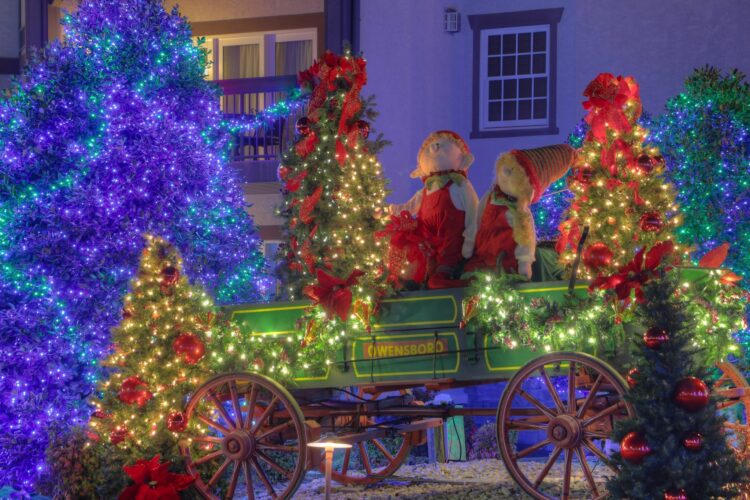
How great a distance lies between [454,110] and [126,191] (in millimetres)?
6701

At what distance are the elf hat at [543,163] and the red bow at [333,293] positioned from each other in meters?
1.55

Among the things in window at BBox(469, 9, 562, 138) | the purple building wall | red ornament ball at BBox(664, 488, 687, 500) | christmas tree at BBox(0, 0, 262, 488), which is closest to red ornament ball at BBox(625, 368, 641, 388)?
red ornament ball at BBox(664, 488, 687, 500)

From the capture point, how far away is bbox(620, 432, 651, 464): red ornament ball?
5848mm

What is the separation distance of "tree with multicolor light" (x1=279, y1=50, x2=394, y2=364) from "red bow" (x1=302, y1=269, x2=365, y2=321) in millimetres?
125

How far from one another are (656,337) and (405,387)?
2575mm

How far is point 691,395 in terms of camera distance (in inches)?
228

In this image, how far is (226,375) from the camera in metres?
7.88

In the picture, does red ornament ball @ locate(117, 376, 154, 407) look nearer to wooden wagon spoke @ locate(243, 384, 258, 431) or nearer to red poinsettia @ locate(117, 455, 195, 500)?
red poinsettia @ locate(117, 455, 195, 500)

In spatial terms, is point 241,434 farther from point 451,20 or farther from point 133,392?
point 451,20

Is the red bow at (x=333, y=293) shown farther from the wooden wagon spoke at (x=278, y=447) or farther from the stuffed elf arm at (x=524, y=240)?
the stuffed elf arm at (x=524, y=240)

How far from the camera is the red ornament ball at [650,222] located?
6883mm

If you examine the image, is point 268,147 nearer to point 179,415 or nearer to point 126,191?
point 126,191

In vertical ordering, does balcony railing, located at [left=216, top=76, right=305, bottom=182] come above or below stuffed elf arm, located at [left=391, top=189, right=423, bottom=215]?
above

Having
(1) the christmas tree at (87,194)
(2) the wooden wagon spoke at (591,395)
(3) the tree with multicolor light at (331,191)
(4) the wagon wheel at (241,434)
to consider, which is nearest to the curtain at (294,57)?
(1) the christmas tree at (87,194)
